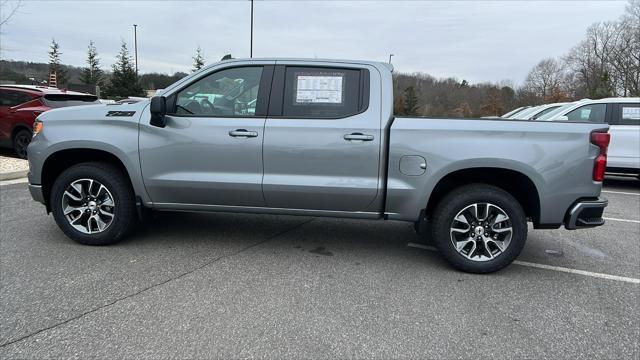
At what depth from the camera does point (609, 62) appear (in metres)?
41.2

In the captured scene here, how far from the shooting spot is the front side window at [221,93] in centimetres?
428

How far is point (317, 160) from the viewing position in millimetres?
4082

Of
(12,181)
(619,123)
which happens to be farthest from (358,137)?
(619,123)

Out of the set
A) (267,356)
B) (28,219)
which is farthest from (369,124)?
(28,219)

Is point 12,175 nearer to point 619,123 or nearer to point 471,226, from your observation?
point 471,226

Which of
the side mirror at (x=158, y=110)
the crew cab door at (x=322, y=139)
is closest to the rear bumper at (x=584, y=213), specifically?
the crew cab door at (x=322, y=139)

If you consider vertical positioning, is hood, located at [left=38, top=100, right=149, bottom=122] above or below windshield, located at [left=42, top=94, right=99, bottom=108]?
below

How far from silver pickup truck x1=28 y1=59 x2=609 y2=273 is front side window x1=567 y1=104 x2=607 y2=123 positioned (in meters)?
5.90

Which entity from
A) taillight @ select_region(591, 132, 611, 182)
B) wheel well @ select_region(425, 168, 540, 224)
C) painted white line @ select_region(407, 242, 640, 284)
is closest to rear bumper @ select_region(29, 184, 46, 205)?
wheel well @ select_region(425, 168, 540, 224)

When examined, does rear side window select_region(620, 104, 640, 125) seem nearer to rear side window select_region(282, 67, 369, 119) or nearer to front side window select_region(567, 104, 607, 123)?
front side window select_region(567, 104, 607, 123)

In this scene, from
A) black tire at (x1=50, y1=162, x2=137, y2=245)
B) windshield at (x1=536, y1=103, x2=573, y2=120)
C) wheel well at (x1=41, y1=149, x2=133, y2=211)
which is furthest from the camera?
windshield at (x1=536, y1=103, x2=573, y2=120)

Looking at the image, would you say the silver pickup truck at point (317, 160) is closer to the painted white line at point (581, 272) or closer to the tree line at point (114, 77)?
the painted white line at point (581, 272)

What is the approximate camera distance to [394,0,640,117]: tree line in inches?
1443

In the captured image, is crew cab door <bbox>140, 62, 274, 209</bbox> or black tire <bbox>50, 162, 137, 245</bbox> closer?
→ crew cab door <bbox>140, 62, 274, 209</bbox>
